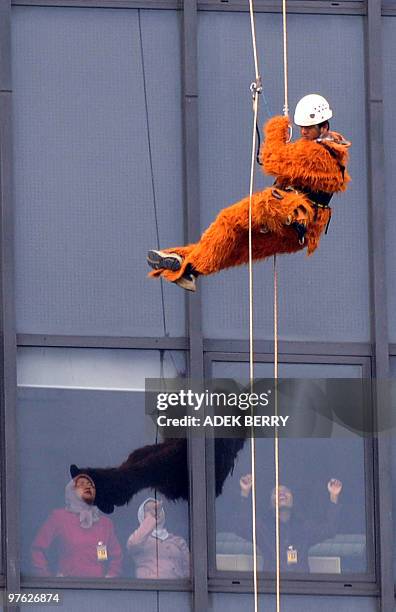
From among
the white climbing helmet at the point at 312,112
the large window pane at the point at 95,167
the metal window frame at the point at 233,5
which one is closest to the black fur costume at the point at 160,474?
the large window pane at the point at 95,167

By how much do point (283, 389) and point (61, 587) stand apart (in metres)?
2.83

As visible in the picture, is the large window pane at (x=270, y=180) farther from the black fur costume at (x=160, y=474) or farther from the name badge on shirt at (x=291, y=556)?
the name badge on shirt at (x=291, y=556)

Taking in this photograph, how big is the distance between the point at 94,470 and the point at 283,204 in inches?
176

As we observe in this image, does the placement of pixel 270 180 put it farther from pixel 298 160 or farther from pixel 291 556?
pixel 298 160

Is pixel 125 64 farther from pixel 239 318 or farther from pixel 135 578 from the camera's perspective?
pixel 135 578

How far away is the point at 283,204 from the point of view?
23.2 m

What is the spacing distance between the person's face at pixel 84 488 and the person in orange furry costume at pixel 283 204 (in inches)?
139

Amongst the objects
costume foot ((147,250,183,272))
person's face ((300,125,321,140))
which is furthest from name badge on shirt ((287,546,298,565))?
person's face ((300,125,321,140))

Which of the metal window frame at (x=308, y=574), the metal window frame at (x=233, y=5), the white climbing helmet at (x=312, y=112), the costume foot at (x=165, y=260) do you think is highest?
the metal window frame at (x=233, y=5)

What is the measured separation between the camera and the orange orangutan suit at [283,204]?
2319 centimetres

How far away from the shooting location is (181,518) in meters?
26.6

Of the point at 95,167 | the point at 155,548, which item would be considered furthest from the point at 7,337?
the point at 155,548

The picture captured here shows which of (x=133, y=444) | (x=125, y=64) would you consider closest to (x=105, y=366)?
(x=133, y=444)

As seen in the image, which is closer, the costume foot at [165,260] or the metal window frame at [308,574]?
the costume foot at [165,260]
